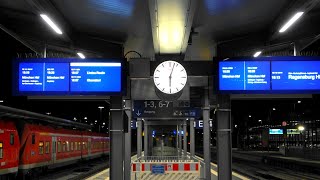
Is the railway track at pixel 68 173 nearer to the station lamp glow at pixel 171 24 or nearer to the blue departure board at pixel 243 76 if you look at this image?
the station lamp glow at pixel 171 24

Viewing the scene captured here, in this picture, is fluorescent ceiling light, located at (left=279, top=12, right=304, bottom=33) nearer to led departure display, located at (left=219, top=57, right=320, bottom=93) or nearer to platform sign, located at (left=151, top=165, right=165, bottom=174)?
led departure display, located at (left=219, top=57, right=320, bottom=93)

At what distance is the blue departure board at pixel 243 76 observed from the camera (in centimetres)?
984

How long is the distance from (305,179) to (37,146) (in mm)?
15099

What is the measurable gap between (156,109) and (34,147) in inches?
239

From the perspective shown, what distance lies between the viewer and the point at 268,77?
989 cm

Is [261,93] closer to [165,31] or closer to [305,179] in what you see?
[165,31]

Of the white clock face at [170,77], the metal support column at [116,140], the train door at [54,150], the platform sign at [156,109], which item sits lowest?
the train door at [54,150]

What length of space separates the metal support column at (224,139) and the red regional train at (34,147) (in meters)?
9.09

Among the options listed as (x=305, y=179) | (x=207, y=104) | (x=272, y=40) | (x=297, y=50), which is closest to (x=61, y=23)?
(x=272, y=40)

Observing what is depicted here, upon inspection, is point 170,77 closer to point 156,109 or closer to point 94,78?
point 94,78

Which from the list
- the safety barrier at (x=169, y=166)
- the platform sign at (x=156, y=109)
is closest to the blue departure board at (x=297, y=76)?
the safety barrier at (x=169, y=166)

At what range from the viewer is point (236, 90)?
9.85 m

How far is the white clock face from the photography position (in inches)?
388

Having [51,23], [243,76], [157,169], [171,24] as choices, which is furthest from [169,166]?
[51,23]
